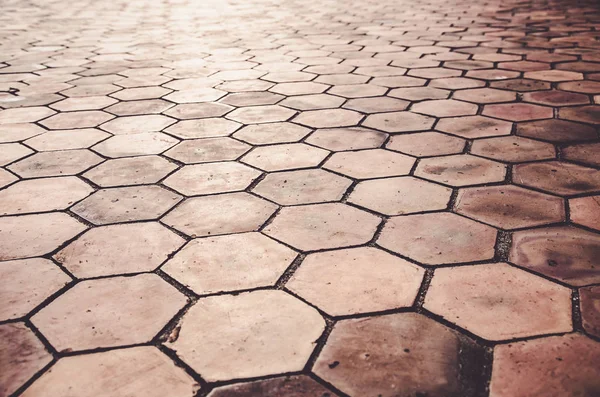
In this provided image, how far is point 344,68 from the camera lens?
11.5ft

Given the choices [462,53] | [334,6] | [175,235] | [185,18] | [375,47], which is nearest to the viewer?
[175,235]

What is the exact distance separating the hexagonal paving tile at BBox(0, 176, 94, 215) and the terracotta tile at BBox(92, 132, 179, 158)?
0.29 meters

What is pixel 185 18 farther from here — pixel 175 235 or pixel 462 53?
pixel 175 235

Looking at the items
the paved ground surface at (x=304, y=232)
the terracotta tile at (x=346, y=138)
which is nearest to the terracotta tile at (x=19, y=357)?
the paved ground surface at (x=304, y=232)

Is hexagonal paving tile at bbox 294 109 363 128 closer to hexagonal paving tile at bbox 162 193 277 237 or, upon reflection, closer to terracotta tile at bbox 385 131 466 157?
terracotta tile at bbox 385 131 466 157

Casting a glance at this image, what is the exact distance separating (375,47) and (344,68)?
0.81 metres

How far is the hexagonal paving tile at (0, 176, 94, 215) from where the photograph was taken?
1.74 m

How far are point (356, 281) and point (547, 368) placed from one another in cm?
51

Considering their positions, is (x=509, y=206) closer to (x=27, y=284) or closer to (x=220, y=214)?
(x=220, y=214)

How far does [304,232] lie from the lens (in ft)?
5.12

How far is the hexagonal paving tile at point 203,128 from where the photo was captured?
2.37m

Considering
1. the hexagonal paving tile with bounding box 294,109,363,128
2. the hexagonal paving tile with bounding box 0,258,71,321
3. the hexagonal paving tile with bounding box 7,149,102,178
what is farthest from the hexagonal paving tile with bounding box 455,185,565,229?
the hexagonal paving tile with bounding box 7,149,102,178

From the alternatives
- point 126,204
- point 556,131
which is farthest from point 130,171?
point 556,131

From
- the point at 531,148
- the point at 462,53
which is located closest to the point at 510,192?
the point at 531,148
